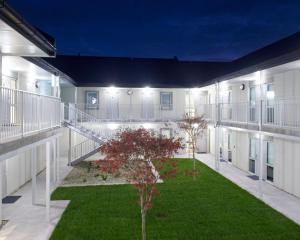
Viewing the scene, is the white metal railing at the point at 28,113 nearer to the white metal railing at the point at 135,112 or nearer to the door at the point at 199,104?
the white metal railing at the point at 135,112

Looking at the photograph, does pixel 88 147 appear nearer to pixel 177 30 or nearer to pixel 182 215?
pixel 182 215

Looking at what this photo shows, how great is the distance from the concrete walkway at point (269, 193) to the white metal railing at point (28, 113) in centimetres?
919

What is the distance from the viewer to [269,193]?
45.3ft

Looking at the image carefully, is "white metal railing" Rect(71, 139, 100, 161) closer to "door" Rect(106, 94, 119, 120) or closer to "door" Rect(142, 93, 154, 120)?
"door" Rect(106, 94, 119, 120)

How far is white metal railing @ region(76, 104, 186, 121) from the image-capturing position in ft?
82.1

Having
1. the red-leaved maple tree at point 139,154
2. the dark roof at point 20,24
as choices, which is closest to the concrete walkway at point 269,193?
the red-leaved maple tree at point 139,154

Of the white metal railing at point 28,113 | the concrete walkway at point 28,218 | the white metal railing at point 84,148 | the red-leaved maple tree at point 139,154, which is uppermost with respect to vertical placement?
the white metal railing at point 28,113

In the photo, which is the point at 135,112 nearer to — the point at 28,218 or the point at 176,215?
the point at 176,215

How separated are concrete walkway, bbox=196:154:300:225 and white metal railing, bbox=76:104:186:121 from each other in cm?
776

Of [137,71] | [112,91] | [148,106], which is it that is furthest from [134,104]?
[137,71]

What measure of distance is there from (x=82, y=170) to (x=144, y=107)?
9106 millimetres

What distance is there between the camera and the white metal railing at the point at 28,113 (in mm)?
7592

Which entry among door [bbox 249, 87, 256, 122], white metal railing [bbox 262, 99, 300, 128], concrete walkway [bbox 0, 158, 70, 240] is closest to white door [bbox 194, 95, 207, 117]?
door [bbox 249, 87, 256, 122]

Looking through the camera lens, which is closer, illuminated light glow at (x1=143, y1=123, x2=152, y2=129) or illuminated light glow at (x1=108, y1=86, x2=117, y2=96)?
illuminated light glow at (x1=143, y1=123, x2=152, y2=129)
